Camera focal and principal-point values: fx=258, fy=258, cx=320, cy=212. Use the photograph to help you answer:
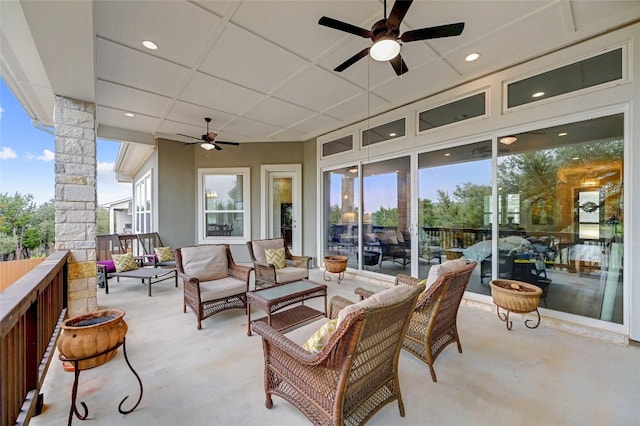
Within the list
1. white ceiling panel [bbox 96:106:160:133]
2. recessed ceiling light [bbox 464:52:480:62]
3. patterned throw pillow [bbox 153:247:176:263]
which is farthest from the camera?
patterned throw pillow [bbox 153:247:176:263]

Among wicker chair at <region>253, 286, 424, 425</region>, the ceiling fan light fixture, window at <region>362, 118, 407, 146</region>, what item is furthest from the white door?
wicker chair at <region>253, 286, 424, 425</region>

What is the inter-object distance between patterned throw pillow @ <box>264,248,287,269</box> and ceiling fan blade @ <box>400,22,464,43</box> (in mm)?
3512

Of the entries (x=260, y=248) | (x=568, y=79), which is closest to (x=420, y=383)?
(x=260, y=248)

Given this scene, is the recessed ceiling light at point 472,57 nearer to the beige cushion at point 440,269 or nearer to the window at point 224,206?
the beige cushion at point 440,269

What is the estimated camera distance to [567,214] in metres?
3.18

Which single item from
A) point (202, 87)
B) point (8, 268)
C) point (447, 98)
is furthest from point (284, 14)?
point (8, 268)

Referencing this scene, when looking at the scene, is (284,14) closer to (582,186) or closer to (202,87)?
(202,87)

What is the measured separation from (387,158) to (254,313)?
352 cm

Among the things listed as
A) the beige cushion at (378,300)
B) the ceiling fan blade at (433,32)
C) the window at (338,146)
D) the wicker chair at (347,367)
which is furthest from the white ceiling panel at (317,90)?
the wicker chair at (347,367)

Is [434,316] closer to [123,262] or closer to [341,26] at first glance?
[341,26]

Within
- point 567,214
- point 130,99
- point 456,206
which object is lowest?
point 567,214

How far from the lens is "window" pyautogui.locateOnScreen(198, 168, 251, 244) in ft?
22.2

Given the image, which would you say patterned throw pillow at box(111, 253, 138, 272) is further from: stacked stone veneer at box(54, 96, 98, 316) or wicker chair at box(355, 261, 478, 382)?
wicker chair at box(355, 261, 478, 382)

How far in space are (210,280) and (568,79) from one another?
506 cm
